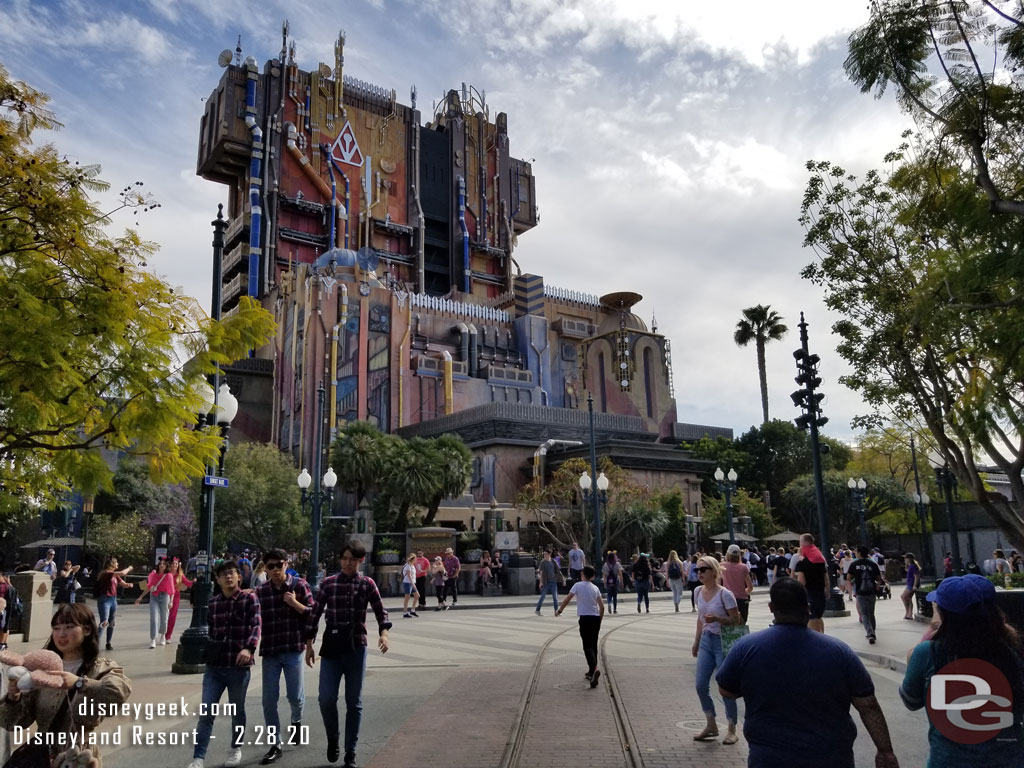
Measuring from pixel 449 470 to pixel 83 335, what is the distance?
29895 millimetres

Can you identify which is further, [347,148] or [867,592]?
[347,148]

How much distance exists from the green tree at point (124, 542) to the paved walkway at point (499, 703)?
2226 centimetres

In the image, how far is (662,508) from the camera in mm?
41562

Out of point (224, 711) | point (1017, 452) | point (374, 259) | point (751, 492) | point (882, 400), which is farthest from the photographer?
point (374, 259)

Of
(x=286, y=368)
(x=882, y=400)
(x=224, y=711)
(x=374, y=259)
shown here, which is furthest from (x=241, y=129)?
(x=224, y=711)

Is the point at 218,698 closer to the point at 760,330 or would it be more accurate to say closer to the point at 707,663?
the point at 707,663

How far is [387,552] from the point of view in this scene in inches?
1240

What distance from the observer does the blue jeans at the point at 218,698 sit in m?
6.24

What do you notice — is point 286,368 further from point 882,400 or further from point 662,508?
point 882,400

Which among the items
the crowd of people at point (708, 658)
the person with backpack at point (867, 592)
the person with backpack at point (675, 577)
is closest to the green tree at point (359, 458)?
the person with backpack at point (675, 577)

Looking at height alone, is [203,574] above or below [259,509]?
below

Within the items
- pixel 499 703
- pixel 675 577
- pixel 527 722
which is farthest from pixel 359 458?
pixel 527 722

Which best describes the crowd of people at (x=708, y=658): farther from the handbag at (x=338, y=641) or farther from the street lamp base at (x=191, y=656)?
the street lamp base at (x=191, y=656)

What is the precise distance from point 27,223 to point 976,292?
1179 centimetres
